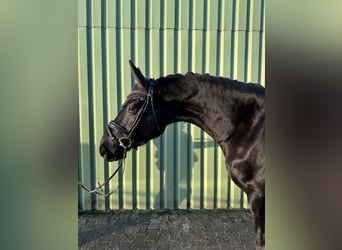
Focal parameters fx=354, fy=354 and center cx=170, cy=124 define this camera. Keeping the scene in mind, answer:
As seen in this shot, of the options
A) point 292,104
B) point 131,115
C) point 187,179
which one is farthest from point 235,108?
point 187,179

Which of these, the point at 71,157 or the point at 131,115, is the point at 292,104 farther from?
the point at 131,115

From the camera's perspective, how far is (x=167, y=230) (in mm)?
3943

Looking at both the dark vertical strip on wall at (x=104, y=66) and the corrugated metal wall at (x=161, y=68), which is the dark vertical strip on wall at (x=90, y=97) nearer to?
the corrugated metal wall at (x=161, y=68)

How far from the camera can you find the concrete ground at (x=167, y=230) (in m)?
3.64

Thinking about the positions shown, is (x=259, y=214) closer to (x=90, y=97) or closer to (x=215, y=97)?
(x=215, y=97)

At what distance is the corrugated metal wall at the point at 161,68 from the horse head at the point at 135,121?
1805mm

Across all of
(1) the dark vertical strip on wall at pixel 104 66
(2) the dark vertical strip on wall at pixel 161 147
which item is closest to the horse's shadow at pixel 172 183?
(2) the dark vertical strip on wall at pixel 161 147

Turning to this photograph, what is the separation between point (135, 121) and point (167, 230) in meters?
1.94

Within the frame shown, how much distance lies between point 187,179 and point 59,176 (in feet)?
12.1

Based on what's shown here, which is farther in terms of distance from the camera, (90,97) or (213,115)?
(90,97)

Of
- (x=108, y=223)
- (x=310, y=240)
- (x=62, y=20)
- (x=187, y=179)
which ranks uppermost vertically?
(x=62, y=20)

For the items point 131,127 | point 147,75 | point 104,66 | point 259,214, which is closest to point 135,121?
point 131,127

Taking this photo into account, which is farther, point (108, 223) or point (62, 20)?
point (108, 223)

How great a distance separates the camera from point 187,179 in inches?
172
